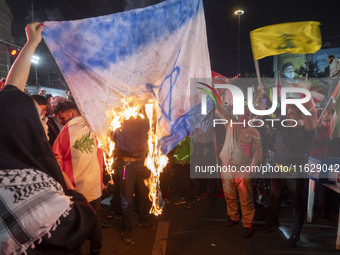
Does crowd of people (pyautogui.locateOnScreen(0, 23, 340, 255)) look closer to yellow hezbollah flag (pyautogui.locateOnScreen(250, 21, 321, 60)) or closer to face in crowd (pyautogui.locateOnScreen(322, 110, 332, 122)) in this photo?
face in crowd (pyautogui.locateOnScreen(322, 110, 332, 122))

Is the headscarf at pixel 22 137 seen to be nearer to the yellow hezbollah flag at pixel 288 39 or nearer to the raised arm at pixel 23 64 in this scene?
the raised arm at pixel 23 64

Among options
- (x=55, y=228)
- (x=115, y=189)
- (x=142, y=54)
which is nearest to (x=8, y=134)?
(x=55, y=228)

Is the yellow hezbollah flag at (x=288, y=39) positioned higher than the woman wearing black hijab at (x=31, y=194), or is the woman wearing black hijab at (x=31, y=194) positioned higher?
the yellow hezbollah flag at (x=288, y=39)

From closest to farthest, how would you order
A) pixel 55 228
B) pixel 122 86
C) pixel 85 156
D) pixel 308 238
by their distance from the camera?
pixel 55 228
pixel 122 86
pixel 85 156
pixel 308 238

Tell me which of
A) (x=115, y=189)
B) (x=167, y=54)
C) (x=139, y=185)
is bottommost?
(x=115, y=189)

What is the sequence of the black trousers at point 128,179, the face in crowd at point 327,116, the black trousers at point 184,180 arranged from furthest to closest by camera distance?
1. the black trousers at point 184,180
2. the face in crowd at point 327,116
3. the black trousers at point 128,179

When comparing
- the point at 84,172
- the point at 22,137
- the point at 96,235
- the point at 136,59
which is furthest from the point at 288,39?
the point at 22,137

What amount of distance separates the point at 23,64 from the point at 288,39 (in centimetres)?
482

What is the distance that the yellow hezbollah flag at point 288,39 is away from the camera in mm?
4664

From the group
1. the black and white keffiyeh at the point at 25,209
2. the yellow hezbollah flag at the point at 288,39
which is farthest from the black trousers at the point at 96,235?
the yellow hezbollah flag at the point at 288,39

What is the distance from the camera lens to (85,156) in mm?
3072

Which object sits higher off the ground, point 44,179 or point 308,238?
point 44,179

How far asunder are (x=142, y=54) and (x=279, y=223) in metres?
A: 4.36

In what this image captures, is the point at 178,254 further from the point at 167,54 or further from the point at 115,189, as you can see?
the point at 167,54
